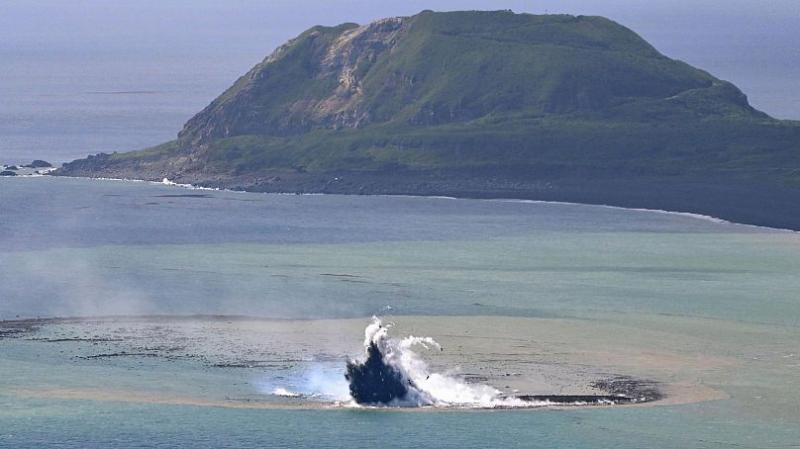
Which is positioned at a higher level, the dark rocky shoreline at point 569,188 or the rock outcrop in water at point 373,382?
the dark rocky shoreline at point 569,188

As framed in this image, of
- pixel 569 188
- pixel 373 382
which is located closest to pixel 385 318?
pixel 373 382

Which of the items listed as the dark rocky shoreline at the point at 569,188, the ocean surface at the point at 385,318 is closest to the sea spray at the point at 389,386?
the ocean surface at the point at 385,318

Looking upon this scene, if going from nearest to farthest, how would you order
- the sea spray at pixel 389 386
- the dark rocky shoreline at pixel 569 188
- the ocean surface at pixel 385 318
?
the ocean surface at pixel 385 318 → the sea spray at pixel 389 386 → the dark rocky shoreline at pixel 569 188

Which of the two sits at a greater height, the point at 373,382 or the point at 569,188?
the point at 569,188

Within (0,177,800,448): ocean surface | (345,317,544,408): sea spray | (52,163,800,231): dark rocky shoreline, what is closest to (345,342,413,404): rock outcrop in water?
(345,317,544,408): sea spray

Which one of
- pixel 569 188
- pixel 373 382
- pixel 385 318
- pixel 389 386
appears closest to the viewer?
pixel 373 382

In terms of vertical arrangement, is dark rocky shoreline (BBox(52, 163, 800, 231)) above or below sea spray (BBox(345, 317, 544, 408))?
above

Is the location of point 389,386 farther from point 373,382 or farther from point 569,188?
point 569,188

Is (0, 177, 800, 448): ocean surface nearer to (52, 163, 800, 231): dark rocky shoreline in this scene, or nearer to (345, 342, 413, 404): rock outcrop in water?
(345, 342, 413, 404): rock outcrop in water

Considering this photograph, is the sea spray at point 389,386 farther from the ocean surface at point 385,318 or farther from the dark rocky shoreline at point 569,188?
the dark rocky shoreline at point 569,188
